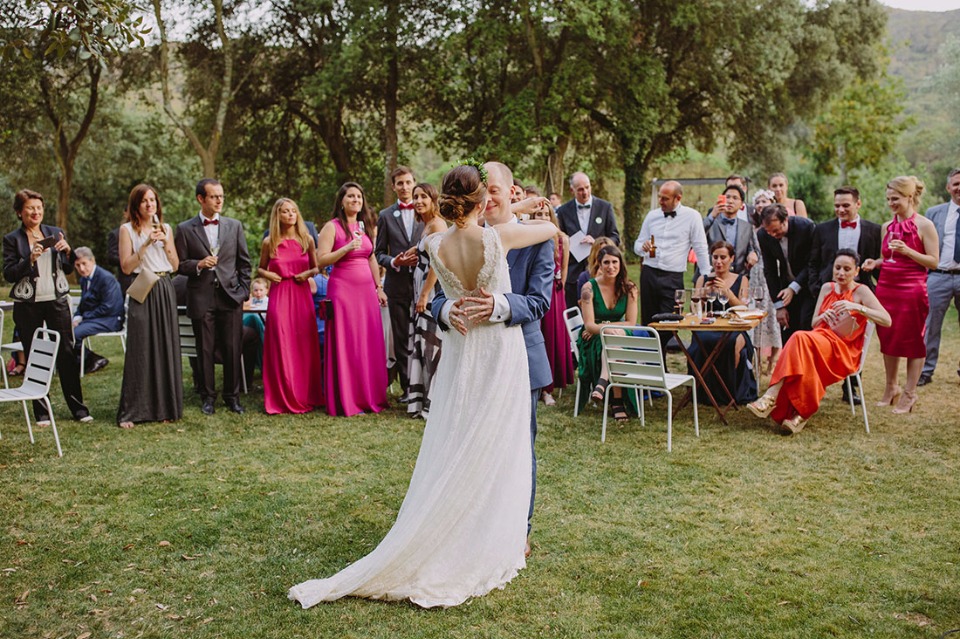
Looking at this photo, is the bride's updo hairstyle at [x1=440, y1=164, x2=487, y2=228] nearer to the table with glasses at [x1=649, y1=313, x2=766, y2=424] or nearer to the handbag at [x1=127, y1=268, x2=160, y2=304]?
the table with glasses at [x1=649, y1=313, x2=766, y2=424]

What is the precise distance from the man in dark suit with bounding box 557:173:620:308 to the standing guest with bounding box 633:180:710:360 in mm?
636

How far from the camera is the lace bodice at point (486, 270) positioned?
3.55 meters

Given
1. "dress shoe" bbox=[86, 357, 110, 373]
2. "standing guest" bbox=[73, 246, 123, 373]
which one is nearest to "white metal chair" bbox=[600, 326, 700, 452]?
"standing guest" bbox=[73, 246, 123, 373]

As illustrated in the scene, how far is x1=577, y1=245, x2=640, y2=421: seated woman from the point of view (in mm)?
6969

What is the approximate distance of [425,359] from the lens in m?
7.06

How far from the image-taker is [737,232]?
27.0ft

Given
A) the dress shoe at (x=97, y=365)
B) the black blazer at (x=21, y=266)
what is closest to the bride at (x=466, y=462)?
the black blazer at (x=21, y=266)

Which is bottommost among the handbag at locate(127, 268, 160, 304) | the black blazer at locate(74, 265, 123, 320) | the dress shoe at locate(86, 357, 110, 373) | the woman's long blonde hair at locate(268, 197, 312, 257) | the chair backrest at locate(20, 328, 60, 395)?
the dress shoe at locate(86, 357, 110, 373)

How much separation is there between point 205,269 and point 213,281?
13 centimetres

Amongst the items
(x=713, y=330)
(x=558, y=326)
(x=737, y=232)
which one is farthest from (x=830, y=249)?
(x=558, y=326)

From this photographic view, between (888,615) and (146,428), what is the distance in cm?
549

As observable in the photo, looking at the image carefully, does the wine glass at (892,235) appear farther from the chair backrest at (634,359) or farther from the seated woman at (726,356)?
the chair backrest at (634,359)

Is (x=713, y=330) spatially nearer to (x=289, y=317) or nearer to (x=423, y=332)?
(x=423, y=332)

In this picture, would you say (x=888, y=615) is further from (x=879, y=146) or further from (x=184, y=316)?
(x=879, y=146)
